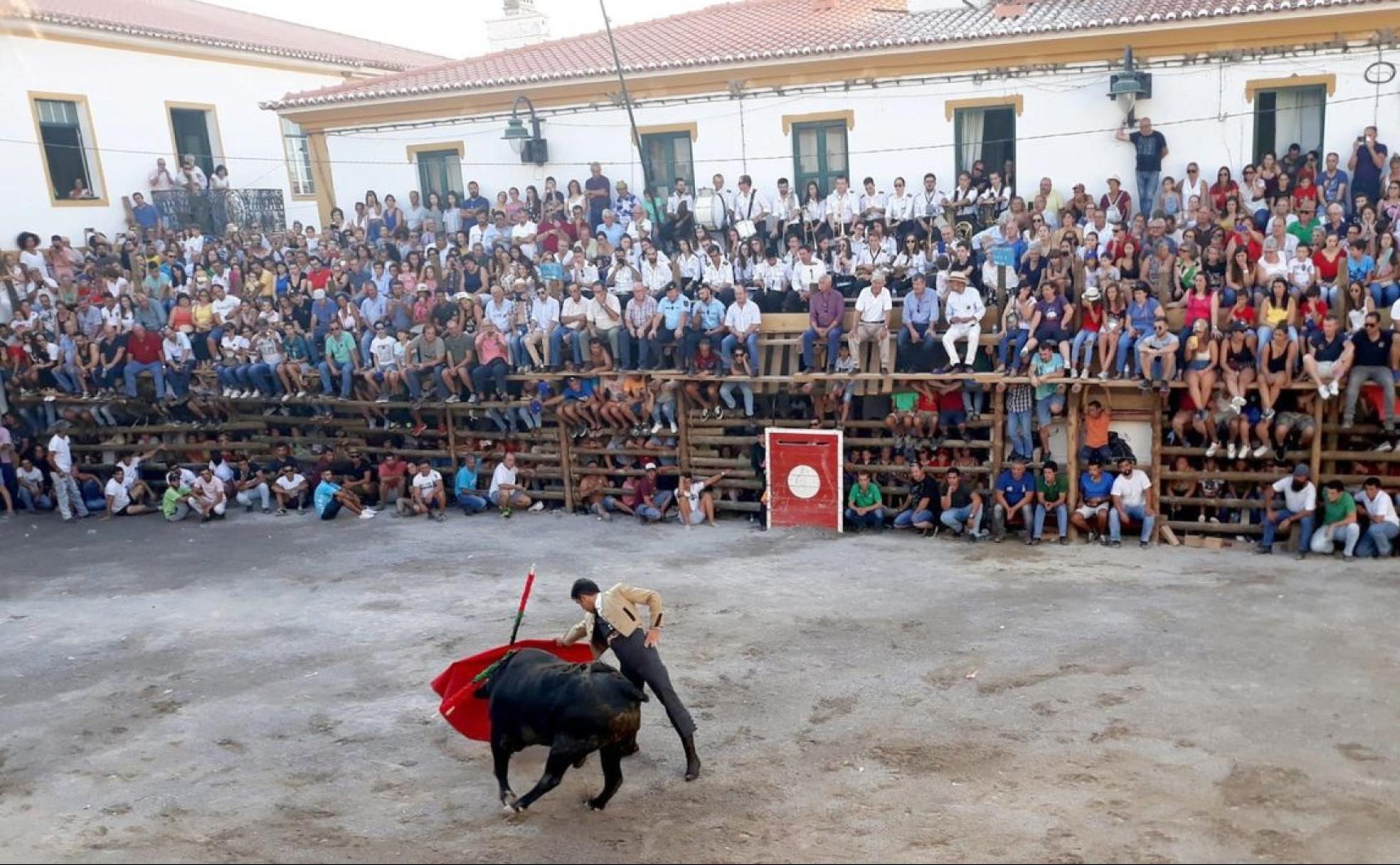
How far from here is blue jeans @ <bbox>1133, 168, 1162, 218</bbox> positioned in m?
17.7

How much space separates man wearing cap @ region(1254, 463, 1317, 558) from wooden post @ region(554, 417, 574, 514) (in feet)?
31.5

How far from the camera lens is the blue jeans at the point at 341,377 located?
19.1 metres

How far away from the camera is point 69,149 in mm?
24328

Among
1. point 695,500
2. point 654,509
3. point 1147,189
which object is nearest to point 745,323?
point 695,500

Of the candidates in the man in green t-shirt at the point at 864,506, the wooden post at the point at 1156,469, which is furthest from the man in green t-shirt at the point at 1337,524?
the man in green t-shirt at the point at 864,506

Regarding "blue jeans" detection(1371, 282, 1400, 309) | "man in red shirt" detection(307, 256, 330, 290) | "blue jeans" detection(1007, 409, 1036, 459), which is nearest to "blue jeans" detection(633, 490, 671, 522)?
"blue jeans" detection(1007, 409, 1036, 459)

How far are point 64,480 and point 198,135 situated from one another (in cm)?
1059

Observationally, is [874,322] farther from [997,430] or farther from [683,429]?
[683,429]

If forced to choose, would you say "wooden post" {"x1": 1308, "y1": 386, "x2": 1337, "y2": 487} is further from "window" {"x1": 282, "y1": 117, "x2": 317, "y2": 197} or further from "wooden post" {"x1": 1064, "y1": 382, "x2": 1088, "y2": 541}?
"window" {"x1": 282, "y1": 117, "x2": 317, "y2": 197}

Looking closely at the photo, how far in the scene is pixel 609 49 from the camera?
902 inches

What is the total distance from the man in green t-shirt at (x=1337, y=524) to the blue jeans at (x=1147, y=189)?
5.60 meters

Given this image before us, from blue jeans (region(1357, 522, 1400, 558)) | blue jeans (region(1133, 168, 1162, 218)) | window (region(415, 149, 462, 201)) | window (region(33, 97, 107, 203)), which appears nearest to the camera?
blue jeans (region(1357, 522, 1400, 558))

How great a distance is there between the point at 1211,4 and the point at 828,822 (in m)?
14.7

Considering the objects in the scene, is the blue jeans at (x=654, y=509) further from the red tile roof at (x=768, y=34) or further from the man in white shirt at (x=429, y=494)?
the red tile roof at (x=768, y=34)
